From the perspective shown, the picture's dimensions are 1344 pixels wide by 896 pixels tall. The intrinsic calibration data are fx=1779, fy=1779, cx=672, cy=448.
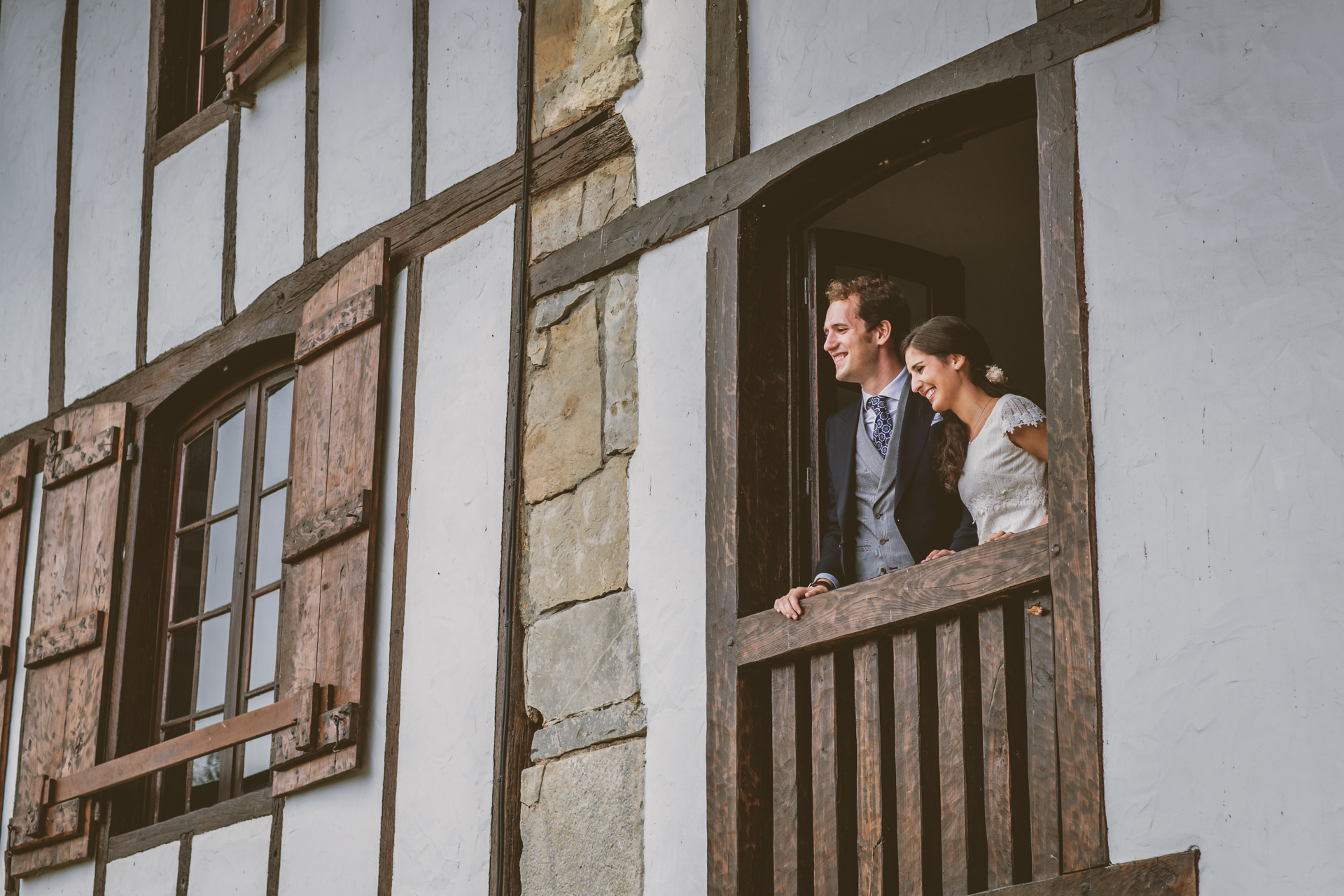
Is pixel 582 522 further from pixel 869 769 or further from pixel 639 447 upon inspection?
pixel 869 769

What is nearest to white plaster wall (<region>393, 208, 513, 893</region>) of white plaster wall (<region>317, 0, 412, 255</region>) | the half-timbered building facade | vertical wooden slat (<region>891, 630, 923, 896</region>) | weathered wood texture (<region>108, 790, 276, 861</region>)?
the half-timbered building facade

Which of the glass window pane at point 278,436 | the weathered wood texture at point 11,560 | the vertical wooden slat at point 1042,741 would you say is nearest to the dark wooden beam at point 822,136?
the vertical wooden slat at point 1042,741

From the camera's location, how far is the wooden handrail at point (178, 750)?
5270 mm

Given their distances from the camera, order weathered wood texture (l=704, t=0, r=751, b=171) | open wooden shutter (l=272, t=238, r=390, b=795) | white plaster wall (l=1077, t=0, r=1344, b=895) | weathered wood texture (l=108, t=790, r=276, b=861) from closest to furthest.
Answer: white plaster wall (l=1077, t=0, r=1344, b=895) < weathered wood texture (l=704, t=0, r=751, b=171) < open wooden shutter (l=272, t=238, r=390, b=795) < weathered wood texture (l=108, t=790, r=276, b=861)

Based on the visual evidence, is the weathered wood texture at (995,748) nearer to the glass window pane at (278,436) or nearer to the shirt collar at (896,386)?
the shirt collar at (896,386)

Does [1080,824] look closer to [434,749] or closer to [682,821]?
[682,821]

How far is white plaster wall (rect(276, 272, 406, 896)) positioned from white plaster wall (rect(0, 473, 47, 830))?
1.64 m

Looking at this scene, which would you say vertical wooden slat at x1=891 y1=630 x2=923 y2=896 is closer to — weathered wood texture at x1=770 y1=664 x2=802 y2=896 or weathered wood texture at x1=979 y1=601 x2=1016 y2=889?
weathered wood texture at x1=979 y1=601 x2=1016 y2=889

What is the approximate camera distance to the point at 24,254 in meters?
7.26

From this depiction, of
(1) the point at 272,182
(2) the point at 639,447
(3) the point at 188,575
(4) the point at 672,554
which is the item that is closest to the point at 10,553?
(3) the point at 188,575

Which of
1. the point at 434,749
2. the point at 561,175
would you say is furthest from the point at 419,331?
the point at 434,749

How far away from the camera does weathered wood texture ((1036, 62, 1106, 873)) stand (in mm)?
3412

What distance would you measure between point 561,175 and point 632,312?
56 cm

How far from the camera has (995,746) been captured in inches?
144
